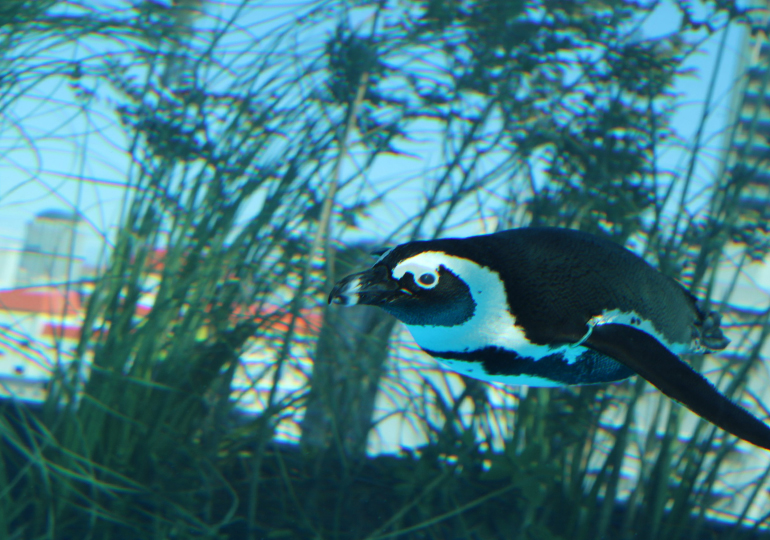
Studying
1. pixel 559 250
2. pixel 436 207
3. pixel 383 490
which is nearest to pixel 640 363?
pixel 559 250

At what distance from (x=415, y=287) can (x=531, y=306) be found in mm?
39

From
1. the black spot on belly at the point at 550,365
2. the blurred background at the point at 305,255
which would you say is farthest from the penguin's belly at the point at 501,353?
the blurred background at the point at 305,255

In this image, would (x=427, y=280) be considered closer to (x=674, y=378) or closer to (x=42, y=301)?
(x=674, y=378)

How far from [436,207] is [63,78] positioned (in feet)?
1.18

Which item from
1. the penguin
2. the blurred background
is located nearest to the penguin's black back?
the penguin

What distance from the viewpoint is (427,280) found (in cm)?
16

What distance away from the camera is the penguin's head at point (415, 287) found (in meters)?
0.16

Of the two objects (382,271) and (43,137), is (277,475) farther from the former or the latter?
(382,271)

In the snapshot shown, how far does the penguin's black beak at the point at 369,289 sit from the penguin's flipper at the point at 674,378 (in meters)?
0.07

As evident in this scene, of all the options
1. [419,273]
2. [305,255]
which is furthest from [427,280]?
[305,255]

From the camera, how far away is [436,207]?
57cm

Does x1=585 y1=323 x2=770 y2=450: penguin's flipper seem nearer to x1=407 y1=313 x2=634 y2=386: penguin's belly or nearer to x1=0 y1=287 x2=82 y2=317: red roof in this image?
x1=407 y1=313 x2=634 y2=386: penguin's belly

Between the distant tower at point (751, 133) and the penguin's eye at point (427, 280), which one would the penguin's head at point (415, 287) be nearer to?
the penguin's eye at point (427, 280)

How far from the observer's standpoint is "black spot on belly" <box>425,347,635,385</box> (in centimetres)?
18
